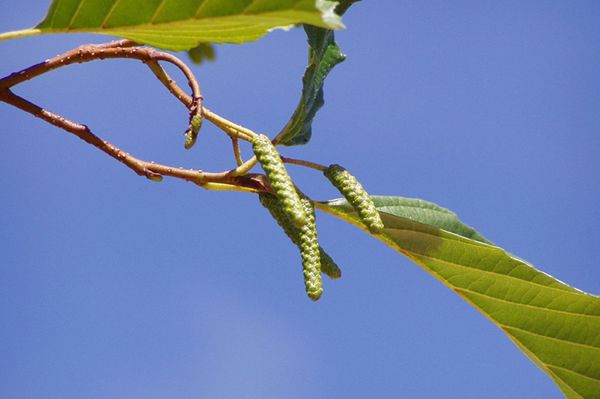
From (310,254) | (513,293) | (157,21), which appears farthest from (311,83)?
(513,293)

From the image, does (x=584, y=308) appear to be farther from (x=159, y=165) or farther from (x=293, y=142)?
(x=159, y=165)

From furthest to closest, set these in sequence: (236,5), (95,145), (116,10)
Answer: (95,145) < (116,10) < (236,5)

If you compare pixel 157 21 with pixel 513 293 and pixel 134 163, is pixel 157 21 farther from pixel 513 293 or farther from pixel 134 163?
pixel 513 293

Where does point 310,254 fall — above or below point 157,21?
below

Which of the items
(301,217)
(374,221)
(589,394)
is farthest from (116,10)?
(589,394)

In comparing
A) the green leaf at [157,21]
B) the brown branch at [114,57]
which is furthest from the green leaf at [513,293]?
the green leaf at [157,21]

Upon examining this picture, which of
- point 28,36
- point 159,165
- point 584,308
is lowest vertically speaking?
point 584,308

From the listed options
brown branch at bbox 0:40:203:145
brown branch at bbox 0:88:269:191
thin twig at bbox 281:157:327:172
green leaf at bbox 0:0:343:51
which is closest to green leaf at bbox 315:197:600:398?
thin twig at bbox 281:157:327:172

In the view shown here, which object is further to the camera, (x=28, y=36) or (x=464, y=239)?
(x=464, y=239)
